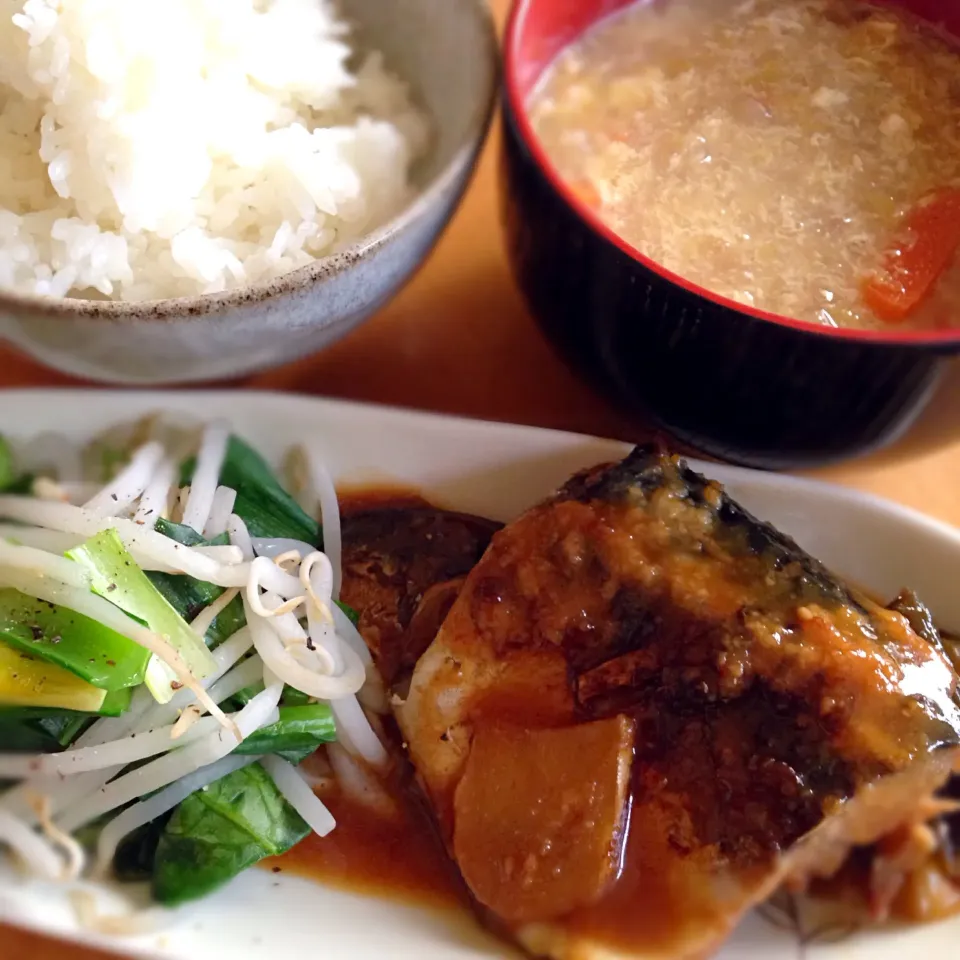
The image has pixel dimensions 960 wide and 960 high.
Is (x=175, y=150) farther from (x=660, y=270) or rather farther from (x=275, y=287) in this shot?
(x=660, y=270)

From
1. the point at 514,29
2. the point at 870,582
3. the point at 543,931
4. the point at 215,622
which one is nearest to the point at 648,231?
the point at 514,29

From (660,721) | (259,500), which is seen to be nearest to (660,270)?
(660,721)

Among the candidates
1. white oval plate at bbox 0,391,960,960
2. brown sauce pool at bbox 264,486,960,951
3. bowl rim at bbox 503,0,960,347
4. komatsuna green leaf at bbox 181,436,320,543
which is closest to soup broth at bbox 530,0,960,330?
bowl rim at bbox 503,0,960,347

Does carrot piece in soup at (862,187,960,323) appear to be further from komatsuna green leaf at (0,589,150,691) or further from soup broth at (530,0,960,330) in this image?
komatsuna green leaf at (0,589,150,691)

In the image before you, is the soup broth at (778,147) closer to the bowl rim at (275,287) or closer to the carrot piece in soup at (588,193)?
the carrot piece in soup at (588,193)

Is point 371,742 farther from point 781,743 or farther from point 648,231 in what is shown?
point 648,231

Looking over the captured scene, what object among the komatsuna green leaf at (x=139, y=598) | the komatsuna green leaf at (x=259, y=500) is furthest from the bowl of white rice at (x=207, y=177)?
the komatsuna green leaf at (x=139, y=598)
